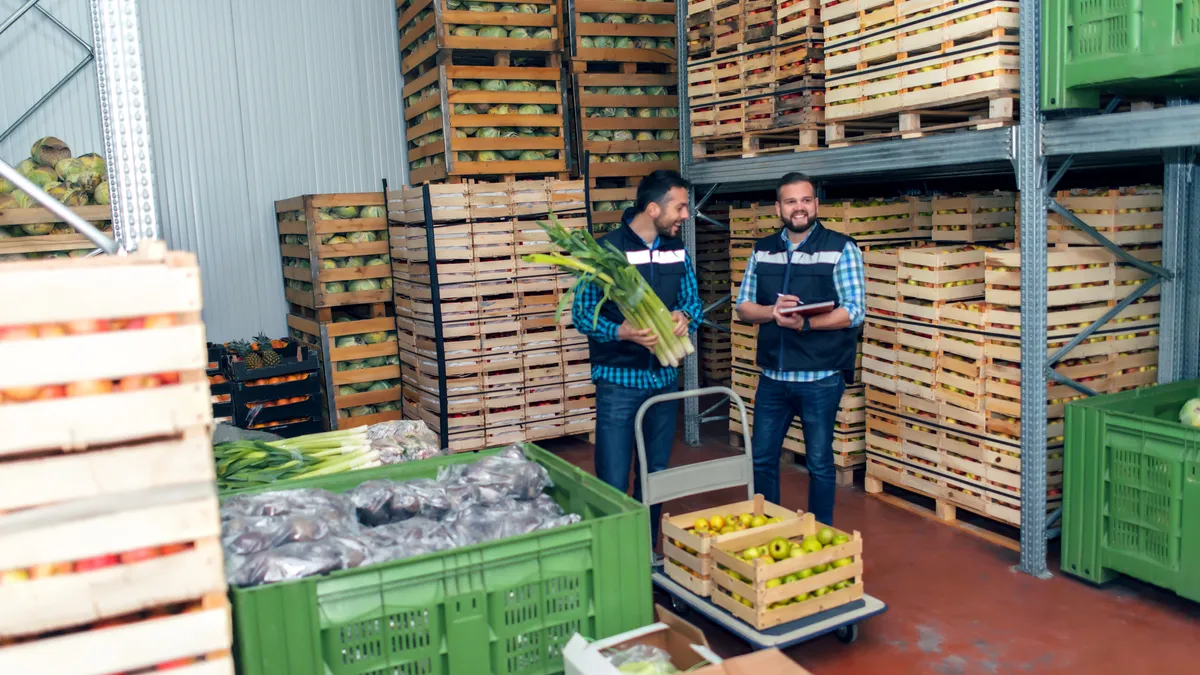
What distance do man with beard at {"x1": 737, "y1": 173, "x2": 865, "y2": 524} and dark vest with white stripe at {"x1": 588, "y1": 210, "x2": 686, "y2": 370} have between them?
48 cm

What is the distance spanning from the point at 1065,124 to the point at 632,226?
2.26 m

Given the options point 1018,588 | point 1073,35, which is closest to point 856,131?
point 1073,35

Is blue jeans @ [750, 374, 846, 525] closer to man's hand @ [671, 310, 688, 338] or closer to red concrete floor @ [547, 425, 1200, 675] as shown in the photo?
red concrete floor @ [547, 425, 1200, 675]

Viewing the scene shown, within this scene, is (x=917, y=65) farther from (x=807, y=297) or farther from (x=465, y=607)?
(x=465, y=607)

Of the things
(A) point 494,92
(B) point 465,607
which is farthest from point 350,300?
(B) point 465,607

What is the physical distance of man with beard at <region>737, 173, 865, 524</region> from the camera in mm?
5113

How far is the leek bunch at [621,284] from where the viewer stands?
472 cm

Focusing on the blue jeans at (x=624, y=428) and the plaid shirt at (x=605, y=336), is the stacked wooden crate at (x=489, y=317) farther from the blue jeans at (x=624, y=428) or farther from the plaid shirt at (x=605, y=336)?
the blue jeans at (x=624, y=428)

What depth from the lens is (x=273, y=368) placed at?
786cm

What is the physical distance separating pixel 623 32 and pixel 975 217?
3.75 m

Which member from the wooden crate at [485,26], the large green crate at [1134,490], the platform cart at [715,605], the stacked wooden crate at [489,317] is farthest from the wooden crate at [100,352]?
the wooden crate at [485,26]

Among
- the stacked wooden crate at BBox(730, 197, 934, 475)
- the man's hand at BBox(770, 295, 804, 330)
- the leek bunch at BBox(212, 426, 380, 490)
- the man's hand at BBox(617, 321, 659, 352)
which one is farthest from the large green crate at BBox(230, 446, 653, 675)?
the stacked wooden crate at BBox(730, 197, 934, 475)

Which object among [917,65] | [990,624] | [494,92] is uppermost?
[494,92]

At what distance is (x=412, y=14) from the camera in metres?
9.02
